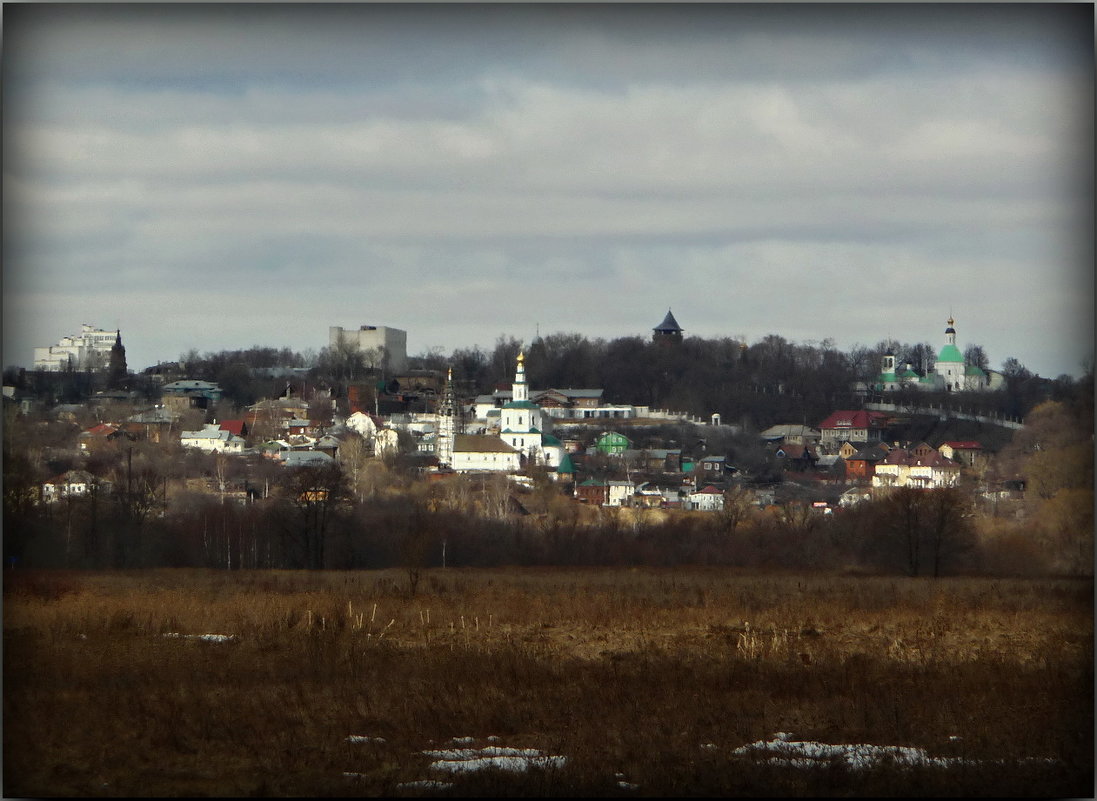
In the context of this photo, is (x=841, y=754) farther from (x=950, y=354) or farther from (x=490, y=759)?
(x=950, y=354)

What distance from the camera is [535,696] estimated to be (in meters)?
9.00

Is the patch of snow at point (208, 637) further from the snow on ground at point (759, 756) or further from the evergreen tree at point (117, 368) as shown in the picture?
the evergreen tree at point (117, 368)

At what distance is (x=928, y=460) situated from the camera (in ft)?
171

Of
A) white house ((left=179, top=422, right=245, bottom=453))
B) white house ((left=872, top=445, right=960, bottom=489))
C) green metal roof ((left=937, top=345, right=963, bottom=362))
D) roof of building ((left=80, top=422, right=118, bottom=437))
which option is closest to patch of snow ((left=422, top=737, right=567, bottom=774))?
roof of building ((left=80, top=422, right=118, bottom=437))

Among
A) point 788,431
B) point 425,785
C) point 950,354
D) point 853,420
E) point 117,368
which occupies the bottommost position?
point 425,785

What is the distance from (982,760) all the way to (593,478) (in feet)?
168

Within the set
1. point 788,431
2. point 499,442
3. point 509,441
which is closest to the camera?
point 499,442

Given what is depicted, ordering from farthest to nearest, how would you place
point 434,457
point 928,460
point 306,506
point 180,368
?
point 434,457 < point 928,460 < point 180,368 < point 306,506

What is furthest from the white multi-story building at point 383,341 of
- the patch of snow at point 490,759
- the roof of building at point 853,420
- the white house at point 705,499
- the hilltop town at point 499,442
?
the patch of snow at point 490,759

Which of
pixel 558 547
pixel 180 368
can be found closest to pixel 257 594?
pixel 558 547

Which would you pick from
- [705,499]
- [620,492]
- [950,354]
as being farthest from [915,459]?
[620,492]

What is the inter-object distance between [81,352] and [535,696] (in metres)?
13.9

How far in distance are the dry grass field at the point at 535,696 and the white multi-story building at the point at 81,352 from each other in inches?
91.6

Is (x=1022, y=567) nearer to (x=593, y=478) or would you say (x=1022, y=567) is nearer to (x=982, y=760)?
(x=982, y=760)
